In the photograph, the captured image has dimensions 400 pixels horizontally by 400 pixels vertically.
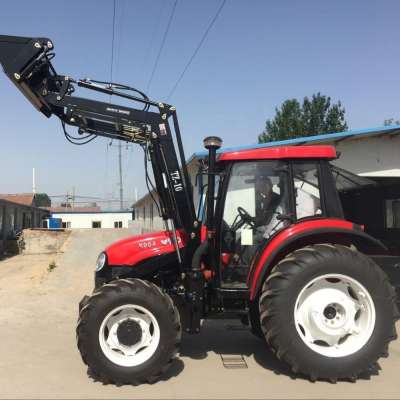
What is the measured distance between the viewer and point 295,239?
4973 mm

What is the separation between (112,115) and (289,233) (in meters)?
2.44

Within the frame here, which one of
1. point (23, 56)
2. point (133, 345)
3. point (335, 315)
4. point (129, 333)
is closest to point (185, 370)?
point (133, 345)

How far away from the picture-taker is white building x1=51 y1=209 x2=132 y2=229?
72.9 meters

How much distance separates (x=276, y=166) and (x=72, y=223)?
232ft

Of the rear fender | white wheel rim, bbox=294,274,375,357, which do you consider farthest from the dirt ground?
the rear fender

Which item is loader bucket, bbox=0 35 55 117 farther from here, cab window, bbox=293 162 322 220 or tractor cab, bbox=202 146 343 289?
cab window, bbox=293 162 322 220

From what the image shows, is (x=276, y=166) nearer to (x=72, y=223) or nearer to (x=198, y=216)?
(x=198, y=216)

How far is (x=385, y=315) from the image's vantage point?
4898 mm

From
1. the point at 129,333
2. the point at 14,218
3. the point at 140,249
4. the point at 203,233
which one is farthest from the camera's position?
the point at 14,218

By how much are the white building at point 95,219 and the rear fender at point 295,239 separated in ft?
226

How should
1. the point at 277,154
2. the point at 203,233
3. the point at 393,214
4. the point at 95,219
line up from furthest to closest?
the point at 95,219
the point at 393,214
the point at 203,233
the point at 277,154

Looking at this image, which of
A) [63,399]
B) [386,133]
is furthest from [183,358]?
[386,133]

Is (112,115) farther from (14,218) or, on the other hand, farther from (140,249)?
(14,218)

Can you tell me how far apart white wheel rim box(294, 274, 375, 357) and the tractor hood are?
158 cm
